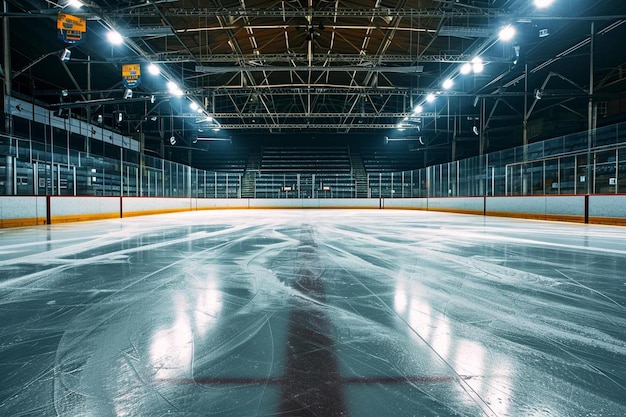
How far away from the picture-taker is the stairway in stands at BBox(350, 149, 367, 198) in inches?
1289

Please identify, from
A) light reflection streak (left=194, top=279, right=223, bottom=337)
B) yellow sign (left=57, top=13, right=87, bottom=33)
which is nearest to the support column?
yellow sign (left=57, top=13, right=87, bottom=33)

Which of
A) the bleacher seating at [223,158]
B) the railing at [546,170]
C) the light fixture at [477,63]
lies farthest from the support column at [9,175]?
the bleacher seating at [223,158]

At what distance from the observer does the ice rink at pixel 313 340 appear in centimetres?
156

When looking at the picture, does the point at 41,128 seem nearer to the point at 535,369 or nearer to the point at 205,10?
the point at 205,10

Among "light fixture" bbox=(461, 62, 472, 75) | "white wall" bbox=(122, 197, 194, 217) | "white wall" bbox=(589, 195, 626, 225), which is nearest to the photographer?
"white wall" bbox=(589, 195, 626, 225)

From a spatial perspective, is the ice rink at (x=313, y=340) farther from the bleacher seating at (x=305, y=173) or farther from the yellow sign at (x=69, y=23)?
the bleacher seating at (x=305, y=173)

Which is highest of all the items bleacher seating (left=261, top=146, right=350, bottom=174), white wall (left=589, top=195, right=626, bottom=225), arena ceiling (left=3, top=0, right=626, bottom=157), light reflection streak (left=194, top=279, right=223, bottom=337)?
arena ceiling (left=3, top=0, right=626, bottom=157)

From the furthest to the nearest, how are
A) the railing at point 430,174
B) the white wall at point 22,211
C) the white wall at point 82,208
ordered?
the white wall at point 82,208, the railing at point 430,174, the white wall at point 22,211

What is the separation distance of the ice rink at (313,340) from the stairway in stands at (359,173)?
2822 centimetres

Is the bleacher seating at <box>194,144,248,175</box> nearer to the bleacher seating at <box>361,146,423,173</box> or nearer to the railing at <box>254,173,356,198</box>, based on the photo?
the railing at <box>254,173,356,198</box>

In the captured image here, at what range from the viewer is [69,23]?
34.5 feet

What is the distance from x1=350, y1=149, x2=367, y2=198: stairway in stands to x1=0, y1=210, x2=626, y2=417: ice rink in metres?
28.2

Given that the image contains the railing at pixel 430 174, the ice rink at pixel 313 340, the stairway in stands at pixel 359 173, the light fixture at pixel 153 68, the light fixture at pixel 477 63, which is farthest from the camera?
the stairway in stands at pixel 359 173

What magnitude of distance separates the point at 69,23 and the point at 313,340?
12.9 m
